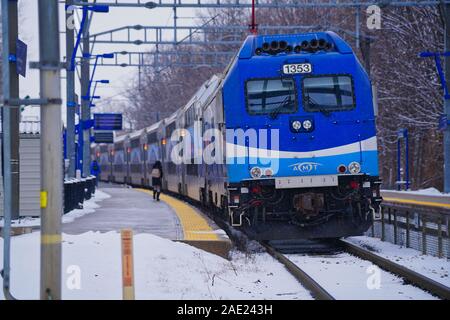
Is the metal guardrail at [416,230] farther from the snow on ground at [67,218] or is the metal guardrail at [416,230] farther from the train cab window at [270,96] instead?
the snow on ground at [67,218]

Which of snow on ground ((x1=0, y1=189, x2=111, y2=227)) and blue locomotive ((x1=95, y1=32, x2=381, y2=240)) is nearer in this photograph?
blue locomotive ((x1=95, y1=32, x2=381, y2=240))

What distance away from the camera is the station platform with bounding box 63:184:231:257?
16172 millimetres

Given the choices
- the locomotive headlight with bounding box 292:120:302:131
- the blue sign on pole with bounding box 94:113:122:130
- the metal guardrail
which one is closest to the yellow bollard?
the metal guardrail

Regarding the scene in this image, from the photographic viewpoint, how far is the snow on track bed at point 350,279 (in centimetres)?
1184

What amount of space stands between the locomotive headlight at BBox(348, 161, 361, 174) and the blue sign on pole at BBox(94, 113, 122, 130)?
26.7 meters

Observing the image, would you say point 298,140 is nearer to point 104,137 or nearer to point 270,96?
point 270,96

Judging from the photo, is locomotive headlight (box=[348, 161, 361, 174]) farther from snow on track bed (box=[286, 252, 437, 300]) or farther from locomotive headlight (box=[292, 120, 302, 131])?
snow on track bed (box=[286, 252, 437, 300])

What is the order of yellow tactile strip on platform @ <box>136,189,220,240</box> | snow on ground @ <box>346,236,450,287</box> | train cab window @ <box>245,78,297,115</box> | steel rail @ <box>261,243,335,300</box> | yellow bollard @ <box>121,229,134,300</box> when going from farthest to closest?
yellow tactile strip on platform @ <box>136,189,220,240</box> < train cab window @ <box>245,78,297,115</box> < snow on ground @ <box>346,236,450,287</box> < steel rail @ <box>261,243,335,300</box> < yellow bollard @ <box>121,229,134,300</box>

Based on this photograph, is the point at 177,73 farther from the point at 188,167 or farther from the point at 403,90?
the point at 188,167

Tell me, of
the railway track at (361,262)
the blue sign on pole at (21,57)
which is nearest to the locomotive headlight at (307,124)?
the railway track at (361,262)

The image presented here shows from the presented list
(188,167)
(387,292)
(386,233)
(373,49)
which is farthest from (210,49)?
(387,292)

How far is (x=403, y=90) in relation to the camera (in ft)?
143

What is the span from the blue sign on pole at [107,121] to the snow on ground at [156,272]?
2686cm

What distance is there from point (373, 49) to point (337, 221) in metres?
33.0
